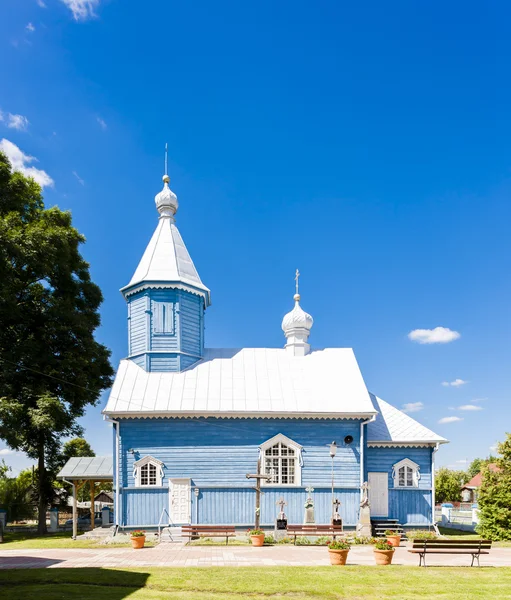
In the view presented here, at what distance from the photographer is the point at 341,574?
12.1 m

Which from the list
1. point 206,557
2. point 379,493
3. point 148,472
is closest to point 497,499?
point 379,493

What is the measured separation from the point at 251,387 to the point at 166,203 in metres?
9.71

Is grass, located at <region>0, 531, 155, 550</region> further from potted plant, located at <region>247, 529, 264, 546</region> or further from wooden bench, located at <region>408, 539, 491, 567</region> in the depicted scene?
wooden bench, located at <region>408, 539, 491, 567</region>

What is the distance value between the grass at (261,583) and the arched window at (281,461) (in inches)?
262

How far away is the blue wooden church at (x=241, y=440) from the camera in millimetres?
19203

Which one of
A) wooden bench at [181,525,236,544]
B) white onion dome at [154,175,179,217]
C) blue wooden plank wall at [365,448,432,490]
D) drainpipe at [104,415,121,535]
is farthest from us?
A: white onion dome at [154,175,179,217]

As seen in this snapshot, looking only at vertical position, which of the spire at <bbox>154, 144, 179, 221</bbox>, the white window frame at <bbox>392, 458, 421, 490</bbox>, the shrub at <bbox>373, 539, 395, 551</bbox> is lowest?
the shrub at <bbox>373, 539, 395, 551</bbox>

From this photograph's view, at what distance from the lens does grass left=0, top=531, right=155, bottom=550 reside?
58.2ft

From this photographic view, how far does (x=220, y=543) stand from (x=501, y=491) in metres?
10.6

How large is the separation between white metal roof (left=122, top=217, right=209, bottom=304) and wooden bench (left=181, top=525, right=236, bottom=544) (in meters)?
9.60

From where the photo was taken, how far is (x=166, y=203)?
972 inches

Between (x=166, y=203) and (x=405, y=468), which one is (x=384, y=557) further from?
(x=166, y=203)

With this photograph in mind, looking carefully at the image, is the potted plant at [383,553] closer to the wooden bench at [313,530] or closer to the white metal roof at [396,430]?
the wooden bench at [313,530]

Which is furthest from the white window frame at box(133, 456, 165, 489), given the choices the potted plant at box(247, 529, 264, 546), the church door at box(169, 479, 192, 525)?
the potted plant at box(247, 529, 264, 546)
